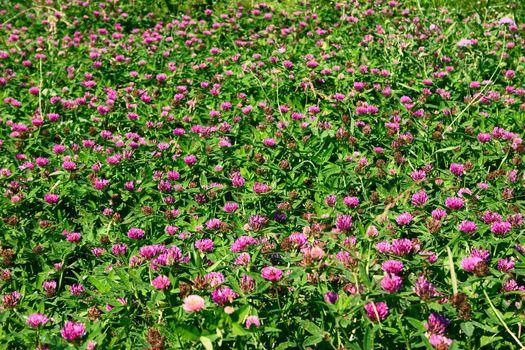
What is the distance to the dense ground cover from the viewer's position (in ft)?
6.27

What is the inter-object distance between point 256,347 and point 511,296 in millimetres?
1057

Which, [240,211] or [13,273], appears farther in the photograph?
[240,211]

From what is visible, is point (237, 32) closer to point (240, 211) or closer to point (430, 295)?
point (240, 211)

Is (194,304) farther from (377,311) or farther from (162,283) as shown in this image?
(377,311)

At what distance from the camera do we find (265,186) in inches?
116

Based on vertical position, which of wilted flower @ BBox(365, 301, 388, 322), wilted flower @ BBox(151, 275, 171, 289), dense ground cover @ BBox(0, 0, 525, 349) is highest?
wilted flower @ BBox(365, 301, 388, 322)

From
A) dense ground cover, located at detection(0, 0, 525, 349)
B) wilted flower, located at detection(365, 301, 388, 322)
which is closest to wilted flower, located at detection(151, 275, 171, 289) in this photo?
dense ground cover, located at detection(0, 0, 525, 349)

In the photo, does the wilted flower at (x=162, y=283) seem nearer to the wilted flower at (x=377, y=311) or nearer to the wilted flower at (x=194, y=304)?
the wilted flower at (x=194, y=304)

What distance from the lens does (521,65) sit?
493cm

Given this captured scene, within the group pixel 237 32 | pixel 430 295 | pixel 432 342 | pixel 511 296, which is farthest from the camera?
pixel 237 32

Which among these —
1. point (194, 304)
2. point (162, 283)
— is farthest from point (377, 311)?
point (162, 283)

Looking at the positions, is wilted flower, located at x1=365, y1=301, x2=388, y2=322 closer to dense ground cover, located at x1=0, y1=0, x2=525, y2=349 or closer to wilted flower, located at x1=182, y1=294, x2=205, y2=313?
dense ground cover, located at x1=0, y1=0, x2=525, y2=349

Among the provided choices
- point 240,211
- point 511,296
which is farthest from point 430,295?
point 240,211

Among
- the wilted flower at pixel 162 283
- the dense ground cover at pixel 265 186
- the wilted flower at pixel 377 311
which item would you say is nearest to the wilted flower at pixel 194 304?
the dense ground cover at pixel 265 186
